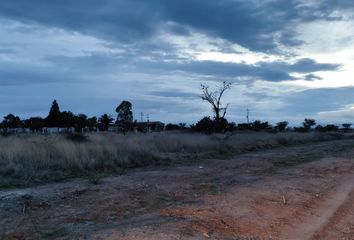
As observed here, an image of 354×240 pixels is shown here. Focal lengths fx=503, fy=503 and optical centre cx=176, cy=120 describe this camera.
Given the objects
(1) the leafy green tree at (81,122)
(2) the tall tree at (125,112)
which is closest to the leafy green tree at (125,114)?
(2) the tall tree at (125,112)

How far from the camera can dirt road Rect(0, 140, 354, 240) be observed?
8070 millimetres

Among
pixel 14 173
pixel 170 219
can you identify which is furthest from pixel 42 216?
pixel 14 173

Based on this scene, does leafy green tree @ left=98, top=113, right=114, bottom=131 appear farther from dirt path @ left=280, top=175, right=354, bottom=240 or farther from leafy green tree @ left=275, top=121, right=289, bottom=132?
dirt path @ left=280, top=175, right=354, bottom=240

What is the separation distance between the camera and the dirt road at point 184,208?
26.5 feet

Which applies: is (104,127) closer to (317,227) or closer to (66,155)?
(66,155)

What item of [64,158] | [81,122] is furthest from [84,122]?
[64,158]

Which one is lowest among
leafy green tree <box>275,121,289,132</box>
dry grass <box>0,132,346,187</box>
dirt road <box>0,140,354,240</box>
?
dirt road <box>0,140,354,240</box>

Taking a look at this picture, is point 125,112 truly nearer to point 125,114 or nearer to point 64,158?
point 125,114

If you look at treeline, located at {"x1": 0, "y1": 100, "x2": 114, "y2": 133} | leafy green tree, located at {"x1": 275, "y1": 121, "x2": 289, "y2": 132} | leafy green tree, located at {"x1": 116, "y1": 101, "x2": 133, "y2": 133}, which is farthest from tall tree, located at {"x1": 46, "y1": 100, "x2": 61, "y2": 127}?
leafy green tree, located at {"x1": 275, "y1": 121, "x2": 289, "y2": 132}

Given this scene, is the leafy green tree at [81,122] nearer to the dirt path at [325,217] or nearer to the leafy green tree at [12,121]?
the leafy green tree at [12,121]

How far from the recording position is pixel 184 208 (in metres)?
9.77

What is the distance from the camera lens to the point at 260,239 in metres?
7.85

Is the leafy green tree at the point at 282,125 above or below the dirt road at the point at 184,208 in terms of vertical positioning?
above

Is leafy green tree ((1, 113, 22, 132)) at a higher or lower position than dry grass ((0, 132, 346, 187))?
higher
